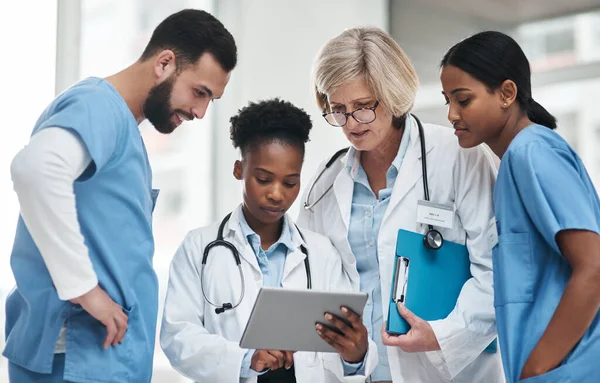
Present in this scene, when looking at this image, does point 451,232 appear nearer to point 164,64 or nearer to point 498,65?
point 498,65

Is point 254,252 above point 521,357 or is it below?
above

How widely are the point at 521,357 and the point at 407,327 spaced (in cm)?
36

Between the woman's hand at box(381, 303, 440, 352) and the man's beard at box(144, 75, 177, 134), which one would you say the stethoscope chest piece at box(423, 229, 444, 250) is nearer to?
the woman's hand at box(381, 303, 440, 352)

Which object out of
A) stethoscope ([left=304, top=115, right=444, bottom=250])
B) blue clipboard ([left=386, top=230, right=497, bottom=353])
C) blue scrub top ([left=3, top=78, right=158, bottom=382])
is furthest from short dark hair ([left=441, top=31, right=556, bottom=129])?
blue scrub top ([left=3, top=78, right=158, bottom=382])

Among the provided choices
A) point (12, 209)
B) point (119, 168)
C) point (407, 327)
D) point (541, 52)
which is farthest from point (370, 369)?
point (541, 52)

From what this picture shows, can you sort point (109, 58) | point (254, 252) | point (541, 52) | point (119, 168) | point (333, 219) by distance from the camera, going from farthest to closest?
point (541, 52) < point (109, 58) < point (333, 219) < point (254, 252) < point (119, 168)

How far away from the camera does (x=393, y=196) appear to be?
1.98 m

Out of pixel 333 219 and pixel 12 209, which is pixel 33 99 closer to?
pixel 12 209

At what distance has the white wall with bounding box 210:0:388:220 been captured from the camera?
3.67 meters

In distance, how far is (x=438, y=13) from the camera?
4.11 m

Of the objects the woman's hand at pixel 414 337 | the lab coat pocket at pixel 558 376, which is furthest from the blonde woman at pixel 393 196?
the lab coat pocket at pixel 558 376

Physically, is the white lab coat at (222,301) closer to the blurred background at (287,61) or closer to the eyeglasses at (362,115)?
the eyeglasses at (362,115)

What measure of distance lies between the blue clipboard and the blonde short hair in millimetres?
415

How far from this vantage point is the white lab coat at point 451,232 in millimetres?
1818
